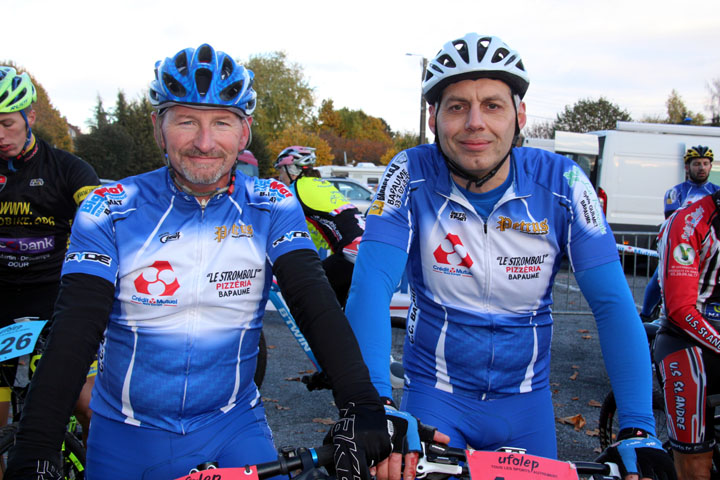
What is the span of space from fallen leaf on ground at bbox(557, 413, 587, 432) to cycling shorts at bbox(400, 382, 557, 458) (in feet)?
10.3

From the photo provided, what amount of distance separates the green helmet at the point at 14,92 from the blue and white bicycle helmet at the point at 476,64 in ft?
8.96

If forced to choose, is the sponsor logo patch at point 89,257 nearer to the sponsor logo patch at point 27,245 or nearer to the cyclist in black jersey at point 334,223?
the sponsor logo patch at point 27,245

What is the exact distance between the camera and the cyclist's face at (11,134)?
3676 millimetres

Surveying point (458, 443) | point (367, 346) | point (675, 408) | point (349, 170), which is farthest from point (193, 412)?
point (349, 170)

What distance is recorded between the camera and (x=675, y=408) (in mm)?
3504

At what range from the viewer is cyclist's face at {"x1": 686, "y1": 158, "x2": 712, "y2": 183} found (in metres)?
9.70

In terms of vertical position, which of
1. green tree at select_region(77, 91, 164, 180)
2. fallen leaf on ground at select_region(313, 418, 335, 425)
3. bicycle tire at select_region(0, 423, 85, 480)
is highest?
green tree at select_region(77, 91, 164, 180)

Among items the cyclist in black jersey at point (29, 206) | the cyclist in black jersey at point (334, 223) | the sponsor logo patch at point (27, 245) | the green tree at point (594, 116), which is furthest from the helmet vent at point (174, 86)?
the green tree at point (594, 116)

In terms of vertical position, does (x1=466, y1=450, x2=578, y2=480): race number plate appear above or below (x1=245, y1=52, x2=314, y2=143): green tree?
below

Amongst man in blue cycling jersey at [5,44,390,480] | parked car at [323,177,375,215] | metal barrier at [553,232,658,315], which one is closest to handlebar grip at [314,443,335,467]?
man in blue cycling jersey at [5,44,390,480]

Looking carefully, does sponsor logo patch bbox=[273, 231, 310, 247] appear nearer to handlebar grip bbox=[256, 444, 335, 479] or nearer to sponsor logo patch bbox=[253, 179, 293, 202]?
sponsor logo patch bbox=[253, 179, 293, 202]

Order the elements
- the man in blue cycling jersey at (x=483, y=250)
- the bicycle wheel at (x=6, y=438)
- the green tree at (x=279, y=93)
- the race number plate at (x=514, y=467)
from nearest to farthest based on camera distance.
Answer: the race number plate at (x=514, y=467) < the man in blue cycling jersey at (x=483, y=250) < the bicycle wheel at (x=6, y=438) < the green tree at (x=279, y=93)

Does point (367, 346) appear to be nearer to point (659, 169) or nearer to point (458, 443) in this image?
point (458, 443)

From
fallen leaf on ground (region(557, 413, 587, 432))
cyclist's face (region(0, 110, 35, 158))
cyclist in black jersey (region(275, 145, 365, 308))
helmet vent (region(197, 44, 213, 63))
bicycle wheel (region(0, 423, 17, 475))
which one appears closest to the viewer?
helmet vent (region(197, 44, 213, 63))
